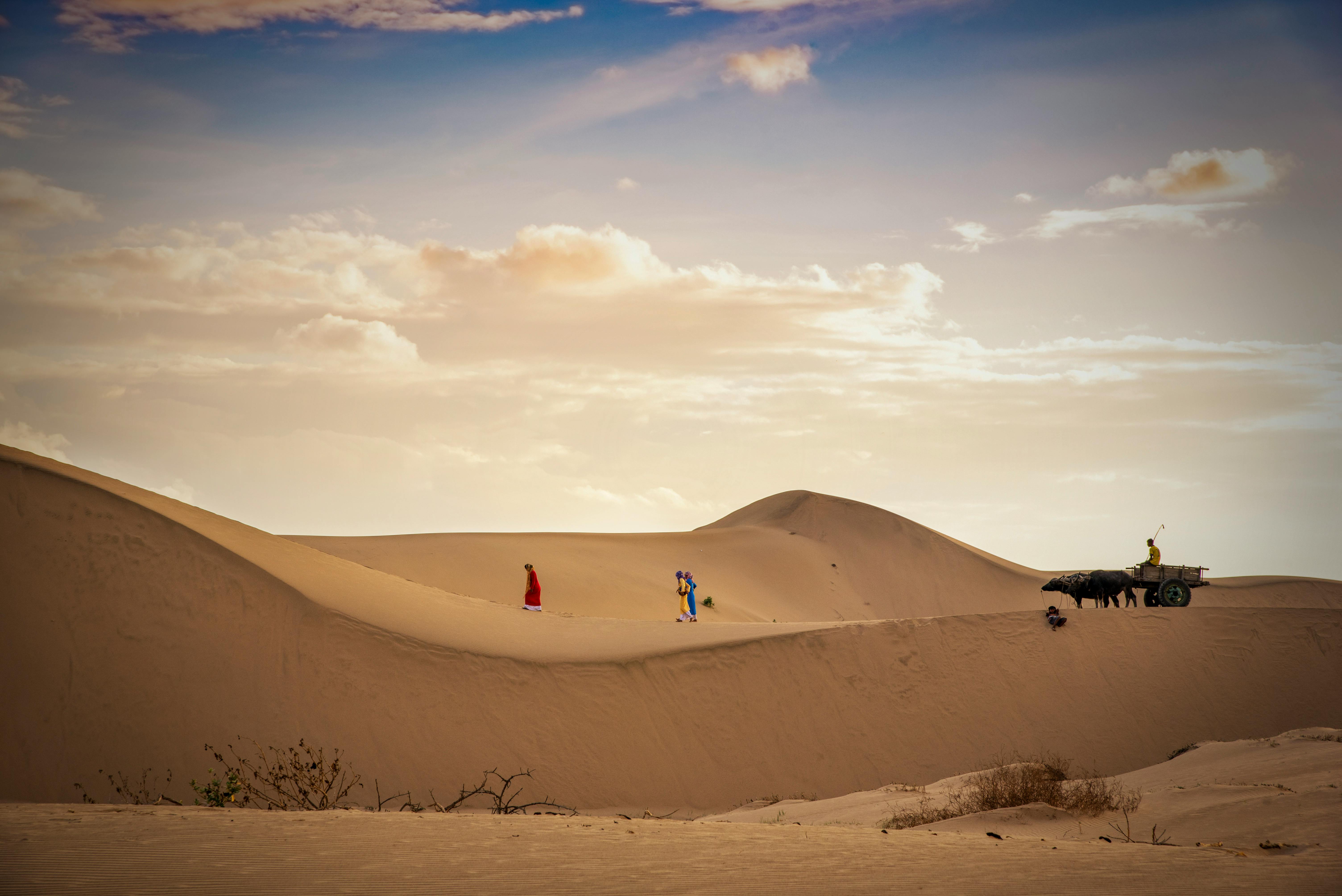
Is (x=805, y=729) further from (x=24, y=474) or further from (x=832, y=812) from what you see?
(x=24, y=474)

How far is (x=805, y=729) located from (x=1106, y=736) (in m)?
5.93

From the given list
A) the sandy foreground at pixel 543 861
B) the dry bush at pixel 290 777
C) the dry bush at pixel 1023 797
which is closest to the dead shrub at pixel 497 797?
the dry bush at pixel 290 777

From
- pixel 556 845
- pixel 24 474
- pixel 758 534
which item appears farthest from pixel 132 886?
pixel 758 534

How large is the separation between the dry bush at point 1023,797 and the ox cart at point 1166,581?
1097 cm

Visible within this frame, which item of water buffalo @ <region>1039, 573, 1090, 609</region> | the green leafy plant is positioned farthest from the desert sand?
water buffalo @ <region>1039, 573, 1090, 609</region>

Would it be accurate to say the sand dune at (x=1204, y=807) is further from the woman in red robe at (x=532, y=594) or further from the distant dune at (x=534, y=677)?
the woman in red robe at (x=532, y=594)

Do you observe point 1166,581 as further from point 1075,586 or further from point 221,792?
point 221,792

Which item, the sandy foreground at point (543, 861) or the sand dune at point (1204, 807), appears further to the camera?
the sand dune at point (1204, 807)

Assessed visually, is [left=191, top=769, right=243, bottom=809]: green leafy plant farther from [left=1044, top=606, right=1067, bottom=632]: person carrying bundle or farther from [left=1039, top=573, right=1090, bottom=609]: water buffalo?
[left=1039, top=573, right=1090, bottom=609]: water buffalo

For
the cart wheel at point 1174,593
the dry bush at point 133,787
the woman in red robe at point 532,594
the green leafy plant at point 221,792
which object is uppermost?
the woman in red robe at point 532,594

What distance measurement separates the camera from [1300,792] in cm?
908

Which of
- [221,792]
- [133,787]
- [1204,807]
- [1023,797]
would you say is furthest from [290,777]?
[1204,807]

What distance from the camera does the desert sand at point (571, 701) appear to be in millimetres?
7020

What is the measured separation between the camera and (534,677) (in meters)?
15.5
